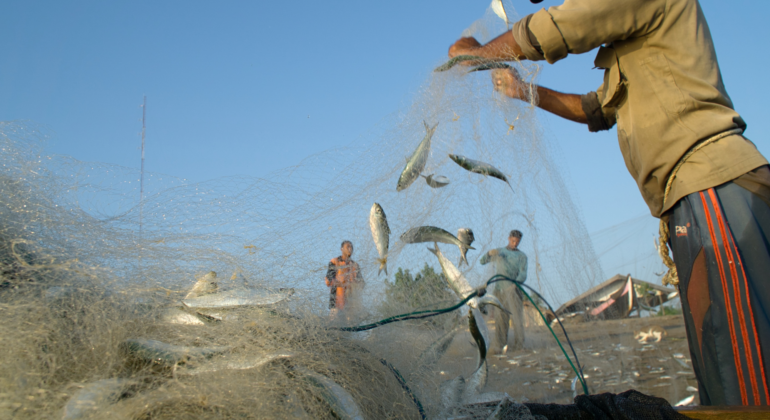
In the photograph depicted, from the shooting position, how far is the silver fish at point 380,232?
1.94 metres

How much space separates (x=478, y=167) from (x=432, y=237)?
432 mm

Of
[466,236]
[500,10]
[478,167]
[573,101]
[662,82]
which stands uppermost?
[500,10]

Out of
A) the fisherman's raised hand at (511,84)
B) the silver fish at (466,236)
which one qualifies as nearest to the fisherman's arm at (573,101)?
the fisherman's raised hand at (511,84)

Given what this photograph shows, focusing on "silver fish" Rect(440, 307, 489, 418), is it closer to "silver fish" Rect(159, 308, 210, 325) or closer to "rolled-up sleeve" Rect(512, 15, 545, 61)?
"silver fish" Rect(159, 308, 210, 325)

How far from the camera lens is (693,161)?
1.70 metres

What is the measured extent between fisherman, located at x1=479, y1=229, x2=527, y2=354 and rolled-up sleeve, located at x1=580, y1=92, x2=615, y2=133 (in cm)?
Result: 73

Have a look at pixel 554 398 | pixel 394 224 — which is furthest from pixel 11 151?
pixel 554 398

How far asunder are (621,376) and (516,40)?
3.35 meters

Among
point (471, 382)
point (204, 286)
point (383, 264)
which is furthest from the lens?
point (383, 264)

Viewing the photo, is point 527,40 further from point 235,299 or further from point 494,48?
point 235,299

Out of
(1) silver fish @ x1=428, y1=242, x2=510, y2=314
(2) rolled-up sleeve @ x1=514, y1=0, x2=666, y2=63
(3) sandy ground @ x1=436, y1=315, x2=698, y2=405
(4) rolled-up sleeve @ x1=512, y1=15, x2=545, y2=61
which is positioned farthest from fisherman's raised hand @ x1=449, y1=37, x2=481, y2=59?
(3) sandy ground @ x1=436, y1=315, x2=698, y2=405

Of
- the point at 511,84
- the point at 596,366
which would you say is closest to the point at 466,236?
the point at 511,84

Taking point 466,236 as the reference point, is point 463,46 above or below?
above

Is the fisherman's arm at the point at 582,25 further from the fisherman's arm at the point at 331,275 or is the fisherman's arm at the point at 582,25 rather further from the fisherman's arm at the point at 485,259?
the fisherman's arm at the point at 331,275
